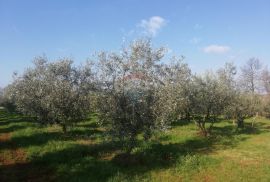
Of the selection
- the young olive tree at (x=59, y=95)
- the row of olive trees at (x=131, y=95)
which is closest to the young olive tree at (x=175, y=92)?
the row of olive trees at (x=131, y=95)

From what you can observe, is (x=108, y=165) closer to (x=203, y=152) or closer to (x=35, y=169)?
(x=35, y=169)

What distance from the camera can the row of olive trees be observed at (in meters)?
22.4

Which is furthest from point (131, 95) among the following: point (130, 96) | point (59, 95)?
point (59, 95)

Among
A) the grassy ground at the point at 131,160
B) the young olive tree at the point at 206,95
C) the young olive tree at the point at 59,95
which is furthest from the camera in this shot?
the young olive tree at the point at 206,95

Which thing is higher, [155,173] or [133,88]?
[133,88]

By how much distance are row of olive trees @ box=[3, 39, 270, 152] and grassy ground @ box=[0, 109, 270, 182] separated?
6.96ft

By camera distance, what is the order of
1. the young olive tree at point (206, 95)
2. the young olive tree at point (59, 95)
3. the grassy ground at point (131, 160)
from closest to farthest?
the grassy ground at point (131, 160) < the young olive tree at point (59, 95) < the young olive tree at point (206, 95)

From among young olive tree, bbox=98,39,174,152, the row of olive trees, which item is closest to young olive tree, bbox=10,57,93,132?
the row of olive trees

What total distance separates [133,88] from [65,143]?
427 inches

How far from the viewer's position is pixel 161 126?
74.2ft

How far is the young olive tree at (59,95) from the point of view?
33000 millimetres

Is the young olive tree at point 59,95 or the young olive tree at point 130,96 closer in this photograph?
the young olive tree at point 130,96

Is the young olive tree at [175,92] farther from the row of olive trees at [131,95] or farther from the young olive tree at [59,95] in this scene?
the young olive tree at [59,95]

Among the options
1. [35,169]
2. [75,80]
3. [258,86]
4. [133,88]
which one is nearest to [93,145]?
[35,169]
